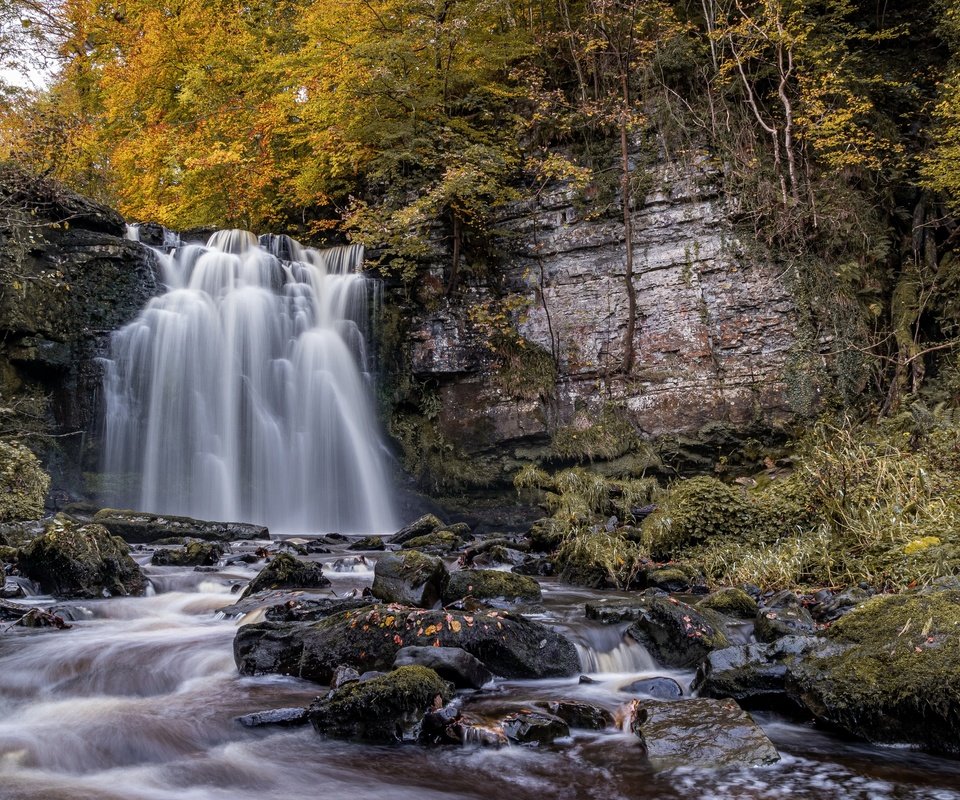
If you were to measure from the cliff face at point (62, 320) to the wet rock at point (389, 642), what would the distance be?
8900mm

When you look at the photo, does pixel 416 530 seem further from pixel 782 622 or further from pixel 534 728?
pixel 534 728

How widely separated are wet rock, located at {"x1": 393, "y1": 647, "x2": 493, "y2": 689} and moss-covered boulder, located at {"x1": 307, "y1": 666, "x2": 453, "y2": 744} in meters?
0.40

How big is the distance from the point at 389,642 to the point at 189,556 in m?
4.98

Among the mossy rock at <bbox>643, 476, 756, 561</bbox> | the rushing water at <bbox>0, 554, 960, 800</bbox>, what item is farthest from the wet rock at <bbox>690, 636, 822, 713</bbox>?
the mossy rock at <bbox>643, 476, 756, 561</bbox>

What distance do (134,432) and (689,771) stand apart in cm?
1259

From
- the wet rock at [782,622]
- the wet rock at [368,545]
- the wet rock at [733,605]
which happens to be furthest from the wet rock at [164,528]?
the wet rock at [782,622]

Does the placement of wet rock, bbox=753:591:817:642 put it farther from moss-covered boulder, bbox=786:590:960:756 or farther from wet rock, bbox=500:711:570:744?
wet rock, bbox=500:711:570:744

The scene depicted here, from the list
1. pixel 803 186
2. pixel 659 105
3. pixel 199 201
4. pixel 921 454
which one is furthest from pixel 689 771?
pixel 199 201

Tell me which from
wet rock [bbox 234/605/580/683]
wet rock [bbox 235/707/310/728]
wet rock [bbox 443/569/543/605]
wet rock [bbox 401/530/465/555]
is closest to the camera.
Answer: wet rock [bbox 235/707/310/728]

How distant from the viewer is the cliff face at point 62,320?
501 inches

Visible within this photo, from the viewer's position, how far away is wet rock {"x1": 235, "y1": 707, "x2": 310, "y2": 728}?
13.8 ft

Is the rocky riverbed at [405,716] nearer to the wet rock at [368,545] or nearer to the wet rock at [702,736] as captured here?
the wet rock at [702,736]

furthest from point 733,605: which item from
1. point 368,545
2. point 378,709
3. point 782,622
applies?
point 368,545

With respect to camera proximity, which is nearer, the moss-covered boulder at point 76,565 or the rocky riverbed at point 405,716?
the rocky riverbed at point 405,716
